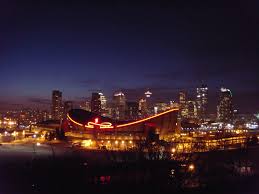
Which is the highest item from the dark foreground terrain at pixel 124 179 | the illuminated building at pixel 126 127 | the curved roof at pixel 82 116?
the curved roof at pixel 82 116

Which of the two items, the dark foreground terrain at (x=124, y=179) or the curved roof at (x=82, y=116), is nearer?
the dark foreground terrain at (x=124, y=179)

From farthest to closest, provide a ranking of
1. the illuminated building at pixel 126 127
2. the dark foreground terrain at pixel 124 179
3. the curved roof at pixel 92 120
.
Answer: the curved roof at pixel 92 120
the illuminated building at pixel 126 127
the dark foreground terrain at pixel 124 179

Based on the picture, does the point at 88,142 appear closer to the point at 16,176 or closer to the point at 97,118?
the point at 97,118

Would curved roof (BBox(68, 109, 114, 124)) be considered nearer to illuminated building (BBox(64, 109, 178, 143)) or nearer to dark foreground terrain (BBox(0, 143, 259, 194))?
illuminated building (BBox(64, 109, 178, 143))

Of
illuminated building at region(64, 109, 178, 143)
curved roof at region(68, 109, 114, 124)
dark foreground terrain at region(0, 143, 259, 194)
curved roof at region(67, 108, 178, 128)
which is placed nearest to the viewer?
dark foreground terrain at region(0, 143, 259, 194)

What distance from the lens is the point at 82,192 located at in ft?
98.0

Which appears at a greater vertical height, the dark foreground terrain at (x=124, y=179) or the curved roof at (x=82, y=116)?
the curved roof at (x=82, y=116)

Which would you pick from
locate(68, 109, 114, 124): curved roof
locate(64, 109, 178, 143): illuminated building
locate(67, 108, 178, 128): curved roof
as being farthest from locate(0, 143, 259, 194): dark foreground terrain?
locate(68, 109, 114, 124): curved roof

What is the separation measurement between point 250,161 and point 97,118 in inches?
2113

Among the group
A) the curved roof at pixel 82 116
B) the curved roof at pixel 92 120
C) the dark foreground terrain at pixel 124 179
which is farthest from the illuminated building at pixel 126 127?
the dark foreground terrain at pixel 124 179

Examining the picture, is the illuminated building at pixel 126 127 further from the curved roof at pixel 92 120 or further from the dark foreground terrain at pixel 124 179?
the dark foreground terrain at pixel 124 179

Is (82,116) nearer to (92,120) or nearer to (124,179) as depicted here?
(92,120)

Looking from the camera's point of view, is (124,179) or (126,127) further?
(126,127)

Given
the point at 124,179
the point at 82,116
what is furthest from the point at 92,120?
the point at 124,179
